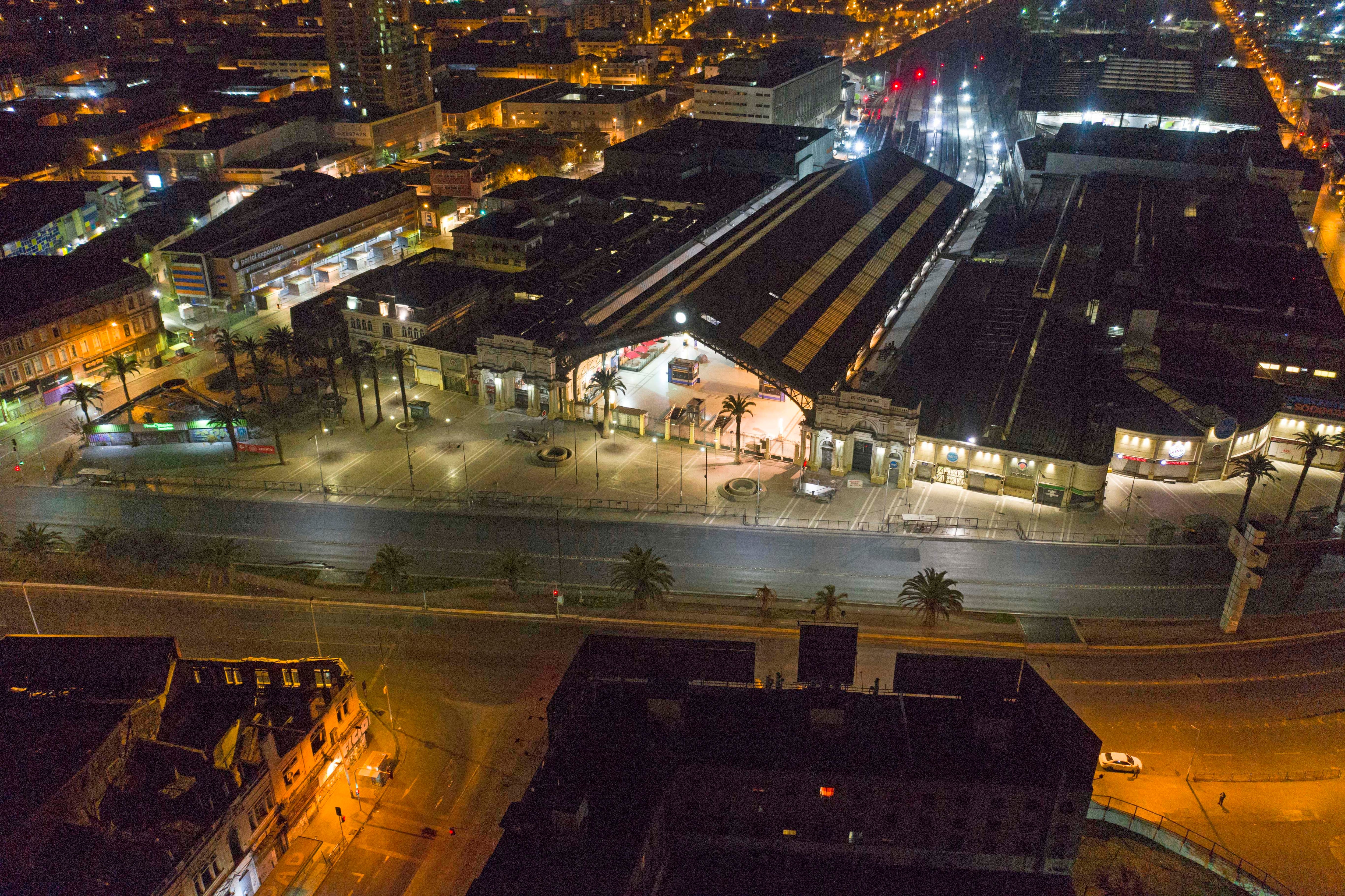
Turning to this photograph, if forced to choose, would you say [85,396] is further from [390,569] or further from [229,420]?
[390,569]

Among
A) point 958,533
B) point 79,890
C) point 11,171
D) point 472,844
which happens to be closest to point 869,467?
point 958,533

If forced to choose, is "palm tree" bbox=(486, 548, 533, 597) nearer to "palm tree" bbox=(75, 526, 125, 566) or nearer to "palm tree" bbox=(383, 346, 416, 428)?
"palm tree" bbox=(383, 346, 416, 428)

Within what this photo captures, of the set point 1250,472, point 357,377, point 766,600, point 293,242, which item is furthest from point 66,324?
point 1250,472

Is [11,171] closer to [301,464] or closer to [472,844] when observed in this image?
[301,464]

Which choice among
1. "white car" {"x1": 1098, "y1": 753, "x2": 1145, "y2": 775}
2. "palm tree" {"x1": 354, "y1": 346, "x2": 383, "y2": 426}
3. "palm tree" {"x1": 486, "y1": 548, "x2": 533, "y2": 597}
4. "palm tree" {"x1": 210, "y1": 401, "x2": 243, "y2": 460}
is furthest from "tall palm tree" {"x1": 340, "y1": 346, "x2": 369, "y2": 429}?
"white car" {"x1": 1098, "y1": 753, "x2": 1145, "y2": 775}

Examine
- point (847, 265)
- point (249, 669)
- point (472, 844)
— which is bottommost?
point (472, 844)
